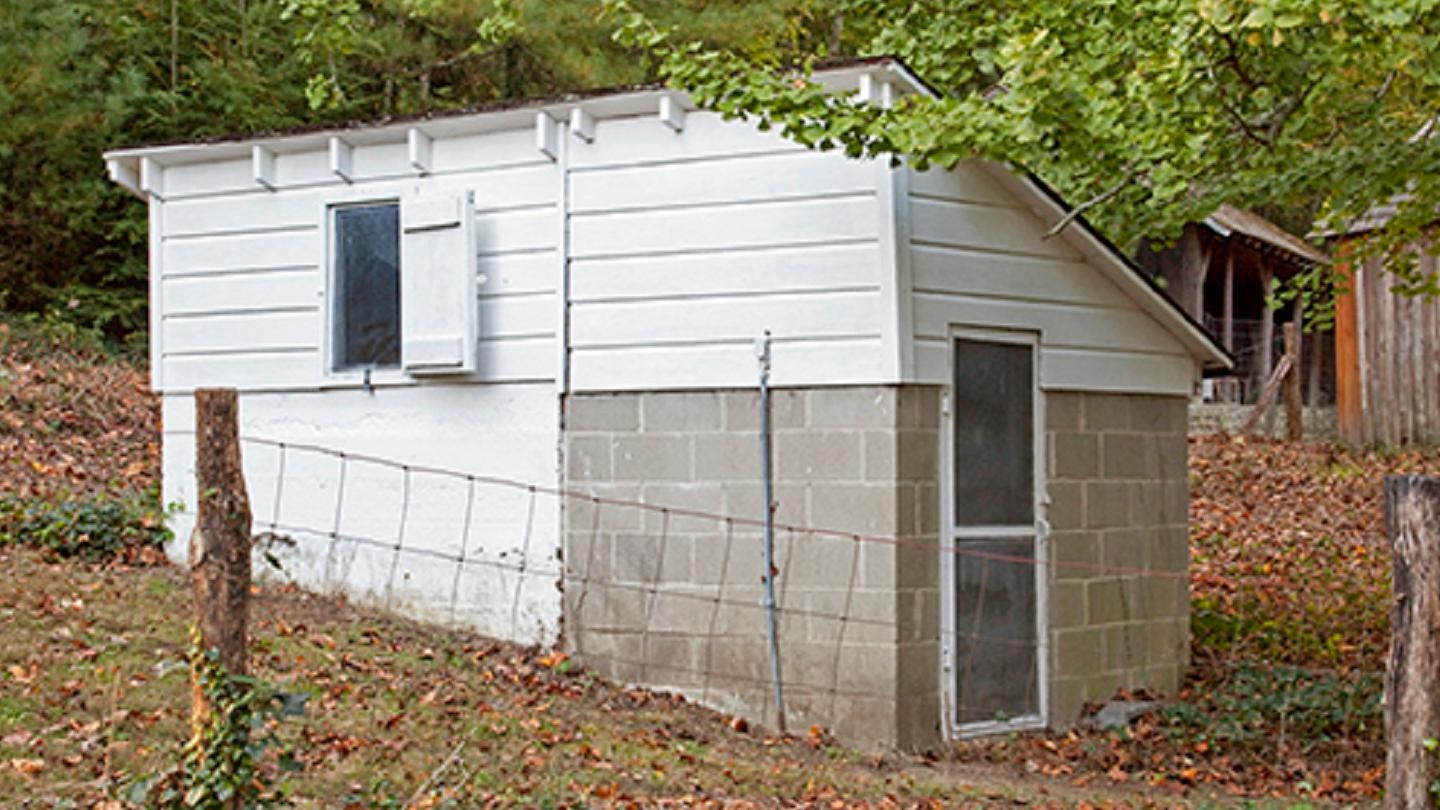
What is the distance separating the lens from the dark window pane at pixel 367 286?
10.6 m

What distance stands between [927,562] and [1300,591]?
6163 mm

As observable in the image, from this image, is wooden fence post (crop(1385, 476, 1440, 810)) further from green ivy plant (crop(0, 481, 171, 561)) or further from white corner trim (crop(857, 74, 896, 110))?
green ivy plant (crop(0, 481, 171, 561))

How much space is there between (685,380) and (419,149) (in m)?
2.29

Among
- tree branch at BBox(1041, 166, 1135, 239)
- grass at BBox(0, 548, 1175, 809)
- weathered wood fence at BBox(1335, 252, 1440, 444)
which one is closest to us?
grass at BBox(0, 548, 1175, 809)

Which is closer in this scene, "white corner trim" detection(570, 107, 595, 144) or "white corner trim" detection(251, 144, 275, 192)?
"white corner trim" detection(570, 107, 595, 144)

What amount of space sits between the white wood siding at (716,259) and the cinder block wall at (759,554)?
0.67 ft

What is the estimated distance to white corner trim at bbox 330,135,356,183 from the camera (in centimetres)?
1067

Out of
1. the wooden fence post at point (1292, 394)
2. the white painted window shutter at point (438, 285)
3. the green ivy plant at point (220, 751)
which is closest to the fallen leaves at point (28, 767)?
the green ivy plant at point (220, 751)

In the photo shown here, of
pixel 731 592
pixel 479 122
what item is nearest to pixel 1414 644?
pixel 731 592

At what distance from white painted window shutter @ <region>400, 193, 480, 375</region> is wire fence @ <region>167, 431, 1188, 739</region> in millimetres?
746

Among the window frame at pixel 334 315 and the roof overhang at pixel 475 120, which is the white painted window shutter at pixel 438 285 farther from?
the roof overhang at pixel 475 120

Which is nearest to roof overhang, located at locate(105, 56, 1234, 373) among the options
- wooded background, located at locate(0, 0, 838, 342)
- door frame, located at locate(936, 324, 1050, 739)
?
door frame, located at locate(936, 324, 1050, 739)

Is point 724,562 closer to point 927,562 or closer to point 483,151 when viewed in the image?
point 927,562

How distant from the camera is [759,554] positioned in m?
9.60
